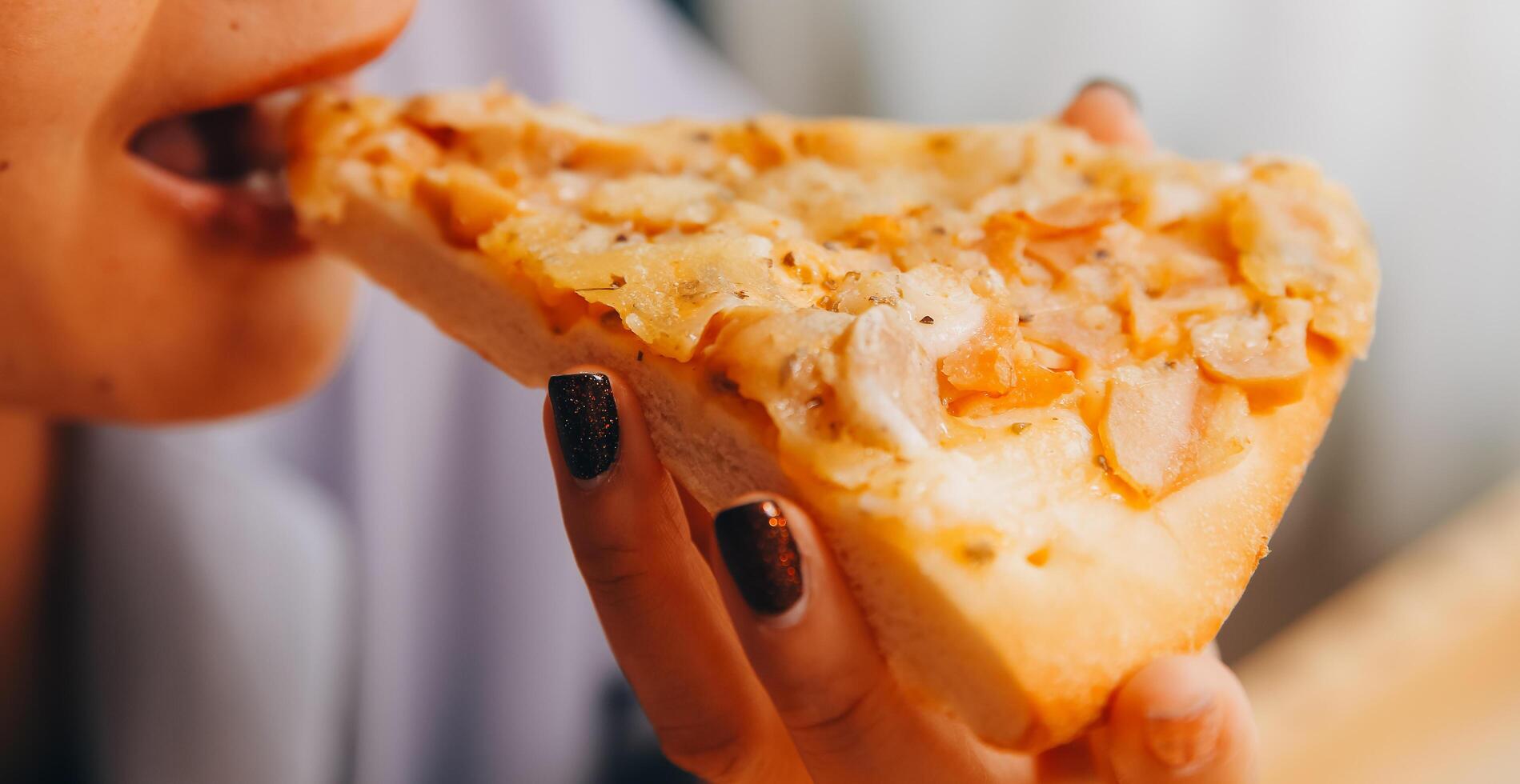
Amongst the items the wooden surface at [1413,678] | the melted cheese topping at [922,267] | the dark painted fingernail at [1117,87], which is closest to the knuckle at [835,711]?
the melted cheese topping at [922,267]

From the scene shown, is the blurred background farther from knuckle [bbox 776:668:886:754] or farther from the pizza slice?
knuckle [bbox 776:668:886:754]

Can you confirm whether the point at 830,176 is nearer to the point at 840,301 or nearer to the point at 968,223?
the point at 968,223

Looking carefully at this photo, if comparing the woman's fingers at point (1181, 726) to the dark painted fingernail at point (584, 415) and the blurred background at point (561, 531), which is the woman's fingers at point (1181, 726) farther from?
the blurred background at point (561, 531)

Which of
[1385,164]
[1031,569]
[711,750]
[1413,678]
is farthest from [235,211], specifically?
[1385,164]

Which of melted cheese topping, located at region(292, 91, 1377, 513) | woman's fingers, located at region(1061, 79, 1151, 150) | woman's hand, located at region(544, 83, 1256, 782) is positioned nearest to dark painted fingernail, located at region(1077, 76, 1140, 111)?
woman's fingers, located at region(1061, 79, 1151, 150)

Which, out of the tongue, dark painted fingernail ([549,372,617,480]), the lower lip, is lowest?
dark painted fingernail ([549,372,617,480])

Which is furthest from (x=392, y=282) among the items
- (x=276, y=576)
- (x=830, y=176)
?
(x=276, y=576)

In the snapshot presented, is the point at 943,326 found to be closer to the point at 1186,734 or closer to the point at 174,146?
the point at 1186,734
